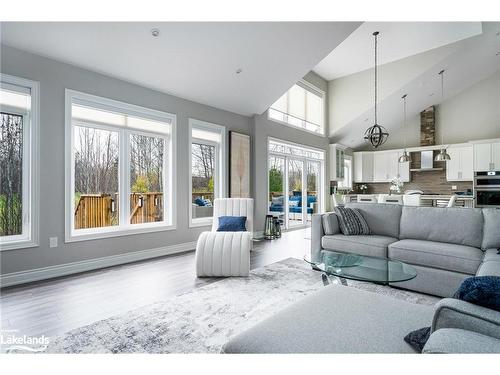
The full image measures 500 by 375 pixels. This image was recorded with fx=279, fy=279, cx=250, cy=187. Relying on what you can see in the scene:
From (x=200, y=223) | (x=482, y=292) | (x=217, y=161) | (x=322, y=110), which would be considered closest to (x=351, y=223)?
(x=482, y=292)

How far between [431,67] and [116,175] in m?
6.87

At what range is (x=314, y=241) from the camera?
366 centimetres

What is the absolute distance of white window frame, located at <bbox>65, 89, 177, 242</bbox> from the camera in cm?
351

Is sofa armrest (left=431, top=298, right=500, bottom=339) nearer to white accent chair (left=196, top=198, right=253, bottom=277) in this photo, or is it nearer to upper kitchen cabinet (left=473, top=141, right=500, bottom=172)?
white accent chair (left=196, top=198, right=253, bottom=277)

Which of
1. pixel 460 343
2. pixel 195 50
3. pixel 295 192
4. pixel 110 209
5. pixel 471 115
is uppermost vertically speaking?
pixel 471 115

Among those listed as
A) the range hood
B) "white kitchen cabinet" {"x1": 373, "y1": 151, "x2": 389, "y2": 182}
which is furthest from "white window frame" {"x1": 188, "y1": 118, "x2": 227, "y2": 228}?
the range hood

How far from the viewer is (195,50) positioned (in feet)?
12.4

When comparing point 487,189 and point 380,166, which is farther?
point 380,166

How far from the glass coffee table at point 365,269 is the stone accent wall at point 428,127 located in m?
7.55

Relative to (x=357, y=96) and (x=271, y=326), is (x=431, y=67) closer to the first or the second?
(x=357, y=96)

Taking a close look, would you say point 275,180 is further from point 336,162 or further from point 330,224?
point 330,224

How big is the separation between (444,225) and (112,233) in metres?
4.18

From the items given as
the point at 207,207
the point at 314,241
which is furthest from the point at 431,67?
the point at 207,207

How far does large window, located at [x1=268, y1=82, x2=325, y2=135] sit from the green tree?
Result: 123cm
